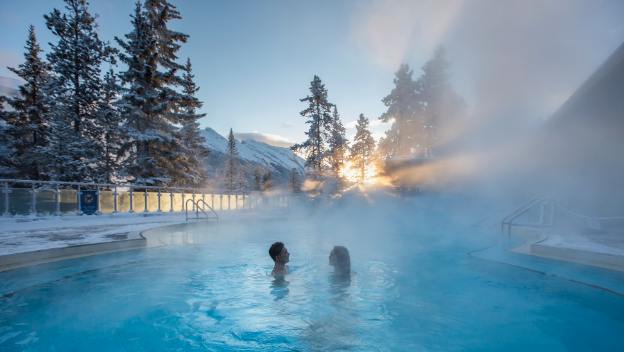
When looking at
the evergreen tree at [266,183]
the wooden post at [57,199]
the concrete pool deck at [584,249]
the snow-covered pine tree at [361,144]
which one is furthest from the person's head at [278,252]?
→ the evergreen tree at [266,183]

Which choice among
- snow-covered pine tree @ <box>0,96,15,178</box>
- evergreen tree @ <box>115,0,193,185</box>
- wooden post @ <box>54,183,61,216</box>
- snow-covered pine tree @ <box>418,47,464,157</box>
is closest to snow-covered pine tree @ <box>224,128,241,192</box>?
snow-covered pine tree @ <box>0,96,15,178</box>

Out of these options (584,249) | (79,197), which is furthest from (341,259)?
(79,197)

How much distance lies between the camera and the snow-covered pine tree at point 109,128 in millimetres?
18703

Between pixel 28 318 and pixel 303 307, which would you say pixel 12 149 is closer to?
pixel 28 318

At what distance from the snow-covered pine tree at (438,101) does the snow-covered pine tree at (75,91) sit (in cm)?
2734

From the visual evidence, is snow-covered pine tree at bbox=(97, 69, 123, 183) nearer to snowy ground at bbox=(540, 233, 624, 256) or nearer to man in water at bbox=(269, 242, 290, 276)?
man in water at bbox=(269, 242, 290, 276)

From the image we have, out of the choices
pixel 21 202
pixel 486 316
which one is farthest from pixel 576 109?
pixel 21 202

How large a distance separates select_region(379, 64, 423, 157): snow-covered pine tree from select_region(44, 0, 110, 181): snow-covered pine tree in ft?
84.3

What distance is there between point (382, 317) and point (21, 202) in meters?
14.6

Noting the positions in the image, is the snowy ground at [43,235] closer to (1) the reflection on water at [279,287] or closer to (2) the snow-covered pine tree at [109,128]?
(1) the reflection on water at [279,287]

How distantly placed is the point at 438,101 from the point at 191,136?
2432cm

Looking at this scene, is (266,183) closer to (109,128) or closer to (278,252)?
(109,128)

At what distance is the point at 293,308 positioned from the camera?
5906mm

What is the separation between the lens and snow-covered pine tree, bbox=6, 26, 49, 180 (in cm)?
2136
